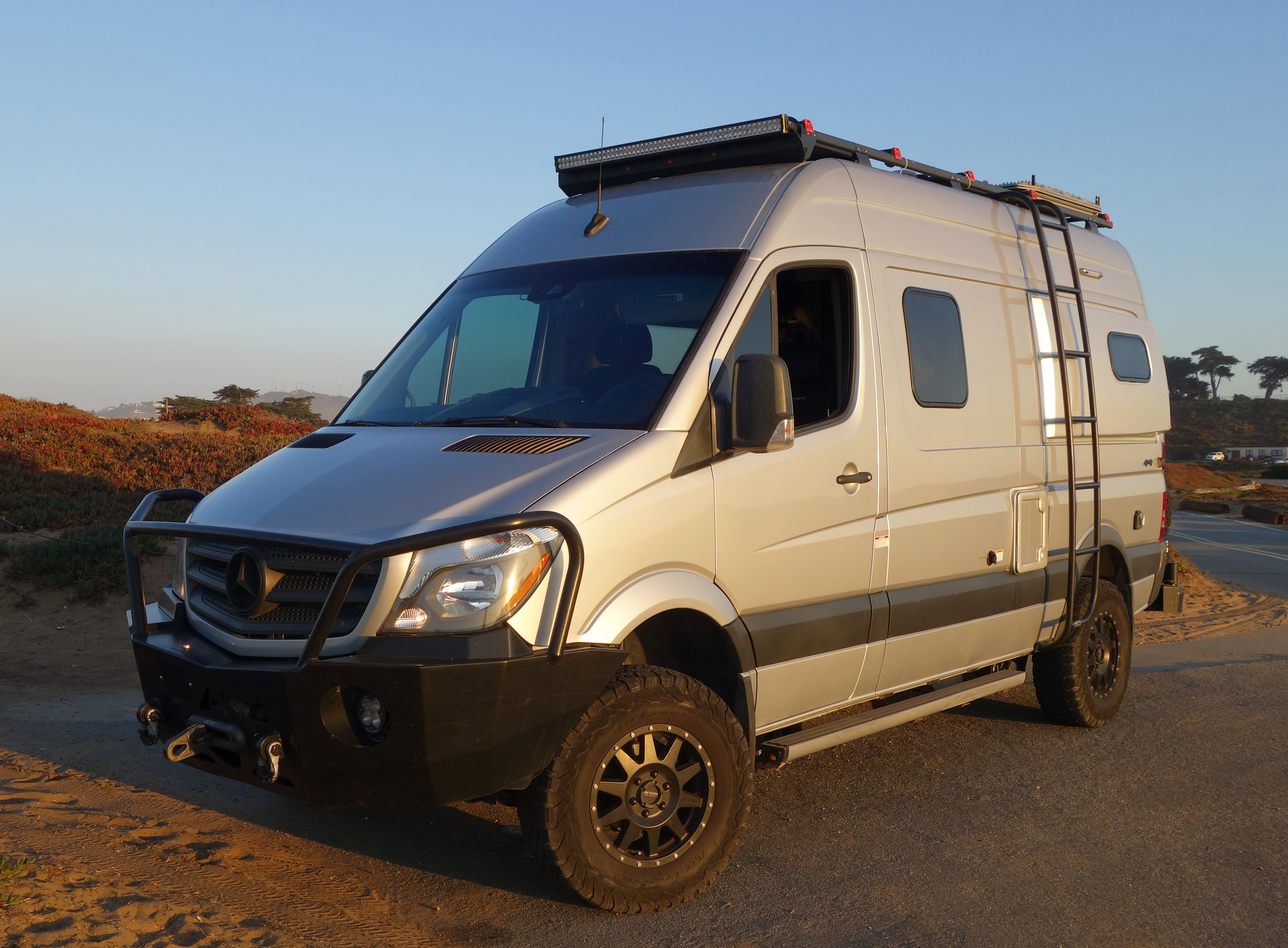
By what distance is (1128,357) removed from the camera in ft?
24.5

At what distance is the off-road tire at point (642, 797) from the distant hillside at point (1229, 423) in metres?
93.5

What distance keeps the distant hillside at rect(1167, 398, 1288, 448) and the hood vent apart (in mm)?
93777

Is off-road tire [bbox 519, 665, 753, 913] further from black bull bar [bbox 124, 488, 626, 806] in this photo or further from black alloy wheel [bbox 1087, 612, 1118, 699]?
black alloy wheel [bbox 1087, 612, 1118, 699]

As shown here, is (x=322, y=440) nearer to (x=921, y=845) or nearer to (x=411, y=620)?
(x=411, y=620)

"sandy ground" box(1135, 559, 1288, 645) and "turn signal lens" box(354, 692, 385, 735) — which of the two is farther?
"sandy ground" box(1135, 559, 1288, 645)

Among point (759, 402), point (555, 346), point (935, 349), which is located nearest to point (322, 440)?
point (555, 346)

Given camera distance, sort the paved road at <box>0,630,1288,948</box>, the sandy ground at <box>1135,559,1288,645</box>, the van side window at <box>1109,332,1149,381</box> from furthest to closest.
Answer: the sandy ground at <box>1135,559,1288,645</box> < the van side window at <box>1109,332,1149,381</box> < the paved road at <box>0,630,1288,948</box>

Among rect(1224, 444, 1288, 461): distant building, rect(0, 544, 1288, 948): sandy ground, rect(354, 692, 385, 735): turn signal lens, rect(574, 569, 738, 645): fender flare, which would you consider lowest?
rect(1224, 444, 1288, 461): distant building

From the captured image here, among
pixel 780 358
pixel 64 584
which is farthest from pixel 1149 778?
pixel 64 584

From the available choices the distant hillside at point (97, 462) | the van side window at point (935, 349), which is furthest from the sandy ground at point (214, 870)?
the distant hillside at point (97, 462)

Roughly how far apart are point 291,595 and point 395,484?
53cm

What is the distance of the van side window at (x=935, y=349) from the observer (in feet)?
18.0

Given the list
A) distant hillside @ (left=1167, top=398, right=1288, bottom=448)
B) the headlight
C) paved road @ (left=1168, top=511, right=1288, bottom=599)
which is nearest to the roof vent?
the headlight

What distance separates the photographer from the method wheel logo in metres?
3.93
